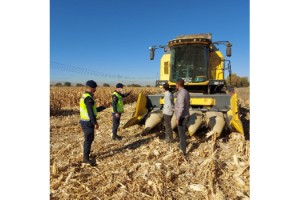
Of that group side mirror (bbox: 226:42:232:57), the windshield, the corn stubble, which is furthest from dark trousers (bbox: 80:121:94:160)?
side mirror (bbox: 226:42:232:57)

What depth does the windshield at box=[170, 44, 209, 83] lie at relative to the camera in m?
7.39

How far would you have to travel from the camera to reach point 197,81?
24.1 ft

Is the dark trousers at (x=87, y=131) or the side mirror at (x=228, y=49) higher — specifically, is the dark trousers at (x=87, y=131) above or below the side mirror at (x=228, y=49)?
below

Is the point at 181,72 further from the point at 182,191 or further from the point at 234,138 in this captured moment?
the point at 182,191

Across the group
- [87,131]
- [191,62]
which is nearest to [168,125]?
[87,131]

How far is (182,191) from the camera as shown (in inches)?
133

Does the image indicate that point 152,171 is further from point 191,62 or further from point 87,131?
point 191,62

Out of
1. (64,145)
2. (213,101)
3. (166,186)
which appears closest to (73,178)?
(166,186)

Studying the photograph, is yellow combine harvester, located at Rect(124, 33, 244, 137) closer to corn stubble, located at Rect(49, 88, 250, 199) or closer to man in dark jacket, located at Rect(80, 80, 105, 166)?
corn stubble, located at Rect(49, 88, 250, 199)

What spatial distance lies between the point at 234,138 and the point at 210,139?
2.08ft

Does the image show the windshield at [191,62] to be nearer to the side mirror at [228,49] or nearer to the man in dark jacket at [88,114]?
the side mirror at [228,49]

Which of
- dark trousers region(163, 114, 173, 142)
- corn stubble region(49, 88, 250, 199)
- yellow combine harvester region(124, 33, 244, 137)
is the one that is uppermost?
yellow combine harvester region(124, 33, 244, 137)

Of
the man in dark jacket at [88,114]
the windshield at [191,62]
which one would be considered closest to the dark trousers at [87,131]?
the man in dark jacket at [88,114]

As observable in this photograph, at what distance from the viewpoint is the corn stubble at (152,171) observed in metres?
3.35
